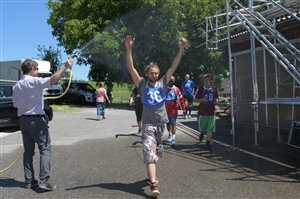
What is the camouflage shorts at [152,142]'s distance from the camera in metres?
5.13

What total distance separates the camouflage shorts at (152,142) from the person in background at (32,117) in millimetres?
1474

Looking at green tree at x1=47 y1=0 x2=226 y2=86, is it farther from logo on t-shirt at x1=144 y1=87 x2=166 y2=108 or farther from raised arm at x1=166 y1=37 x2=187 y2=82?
logo on t-shirt at x1=144 y1=87 x2=166 y2=108

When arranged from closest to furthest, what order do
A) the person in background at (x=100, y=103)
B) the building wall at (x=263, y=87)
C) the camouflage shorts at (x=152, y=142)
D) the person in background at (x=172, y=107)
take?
the camouflage shorts at (x=152, y=142) < the person in background at (x=172, y=107) < the building wall at (x=263, y=87) < the person in background at (x=100, y=103)

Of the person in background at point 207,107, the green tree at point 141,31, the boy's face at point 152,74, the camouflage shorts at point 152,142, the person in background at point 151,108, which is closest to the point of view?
the camouflage shorts at point 152,142

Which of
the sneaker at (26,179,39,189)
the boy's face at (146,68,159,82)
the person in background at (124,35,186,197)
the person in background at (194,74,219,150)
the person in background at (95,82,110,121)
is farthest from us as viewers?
the person in background at (95,82,110,121)

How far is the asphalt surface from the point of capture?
5.22 m

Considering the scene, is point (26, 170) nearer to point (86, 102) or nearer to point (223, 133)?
point (223, 133)

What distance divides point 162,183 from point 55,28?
84.4ft

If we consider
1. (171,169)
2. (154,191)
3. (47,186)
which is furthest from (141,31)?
(154,191)

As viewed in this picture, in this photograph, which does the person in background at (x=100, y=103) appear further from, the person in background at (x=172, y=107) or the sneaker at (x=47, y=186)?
the sneaker at (x=47, y=186)

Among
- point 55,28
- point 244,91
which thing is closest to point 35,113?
point 244,91

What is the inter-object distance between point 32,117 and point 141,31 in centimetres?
1753

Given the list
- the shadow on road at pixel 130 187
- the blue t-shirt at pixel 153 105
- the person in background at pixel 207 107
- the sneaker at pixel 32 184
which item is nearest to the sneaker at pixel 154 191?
the shadow on road at pixel 130 187

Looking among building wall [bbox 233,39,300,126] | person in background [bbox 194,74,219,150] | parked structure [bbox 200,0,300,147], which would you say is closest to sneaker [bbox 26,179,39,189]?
person in background [bbox 194,74,219,150]
